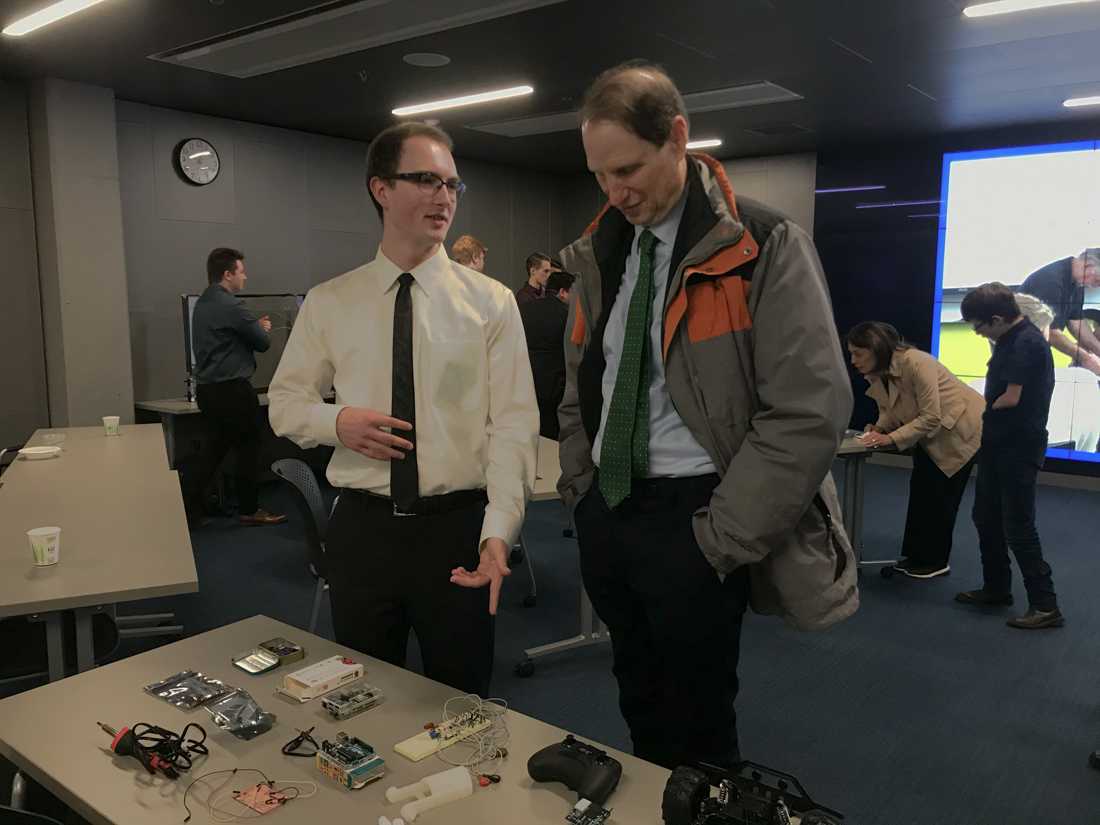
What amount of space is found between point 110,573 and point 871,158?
7.42 m

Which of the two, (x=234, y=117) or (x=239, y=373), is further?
(x=234, y=117)

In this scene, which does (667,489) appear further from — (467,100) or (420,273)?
(467,100)

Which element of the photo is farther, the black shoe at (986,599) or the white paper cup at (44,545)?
the black shoe at (986,599)

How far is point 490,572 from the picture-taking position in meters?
1.47

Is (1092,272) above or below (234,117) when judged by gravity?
below

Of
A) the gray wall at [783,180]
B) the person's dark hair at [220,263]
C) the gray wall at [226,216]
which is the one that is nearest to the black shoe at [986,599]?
the gray wall at [783,180]

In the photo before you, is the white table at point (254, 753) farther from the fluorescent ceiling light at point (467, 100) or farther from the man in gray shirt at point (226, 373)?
the fluorescent ceiling light at point (467, 100)

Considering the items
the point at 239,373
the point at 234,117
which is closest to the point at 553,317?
the point at 239,373

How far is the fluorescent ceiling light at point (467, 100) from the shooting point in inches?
222

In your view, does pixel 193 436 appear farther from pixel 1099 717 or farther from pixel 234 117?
pixel 1099 717

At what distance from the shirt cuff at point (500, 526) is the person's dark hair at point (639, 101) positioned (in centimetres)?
72

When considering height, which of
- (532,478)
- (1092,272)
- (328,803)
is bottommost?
(328,803)

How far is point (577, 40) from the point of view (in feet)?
14.7

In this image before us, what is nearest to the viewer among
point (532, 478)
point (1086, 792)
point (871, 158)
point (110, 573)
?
point (532, 478)
